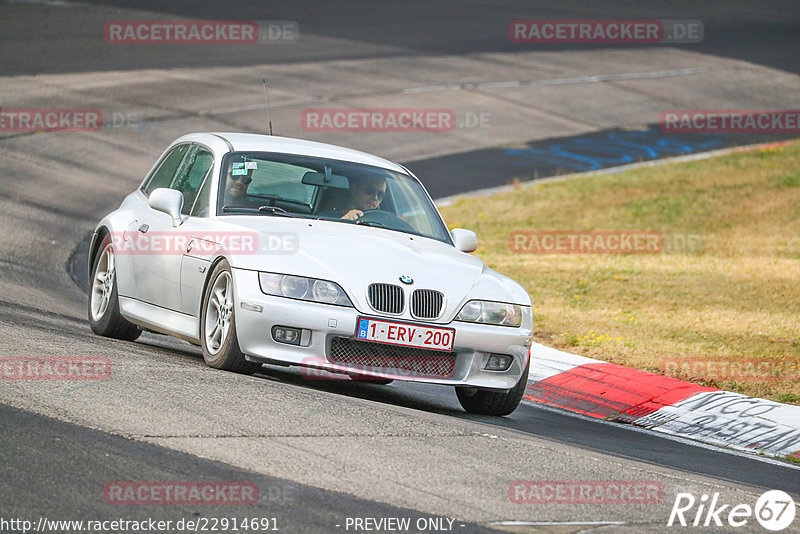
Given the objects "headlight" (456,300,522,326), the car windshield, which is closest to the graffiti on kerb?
the car windshield

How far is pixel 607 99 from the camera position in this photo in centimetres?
2984

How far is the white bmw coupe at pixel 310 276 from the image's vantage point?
7434 mm

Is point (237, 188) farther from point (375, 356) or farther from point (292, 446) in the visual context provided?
point (292, 446)

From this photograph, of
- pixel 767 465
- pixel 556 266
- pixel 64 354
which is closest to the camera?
pixel 64 354

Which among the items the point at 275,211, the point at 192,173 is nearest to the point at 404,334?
the point at 275,211

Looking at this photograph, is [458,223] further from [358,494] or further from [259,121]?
[358,494]

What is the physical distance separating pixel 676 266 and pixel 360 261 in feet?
29.0

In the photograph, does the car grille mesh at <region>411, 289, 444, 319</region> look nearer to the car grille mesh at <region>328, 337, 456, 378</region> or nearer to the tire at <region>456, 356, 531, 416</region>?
the car grille mesh at <region>328, 337, 456, 378</region>

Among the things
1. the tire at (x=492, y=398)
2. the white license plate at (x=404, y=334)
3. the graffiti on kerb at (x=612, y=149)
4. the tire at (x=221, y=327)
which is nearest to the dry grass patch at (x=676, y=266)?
the graffiti on kerb at (x=612, y=149)

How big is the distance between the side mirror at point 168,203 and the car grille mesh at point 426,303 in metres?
1.97

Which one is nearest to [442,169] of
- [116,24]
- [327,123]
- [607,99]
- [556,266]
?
[327,123]

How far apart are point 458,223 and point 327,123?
7005 mm

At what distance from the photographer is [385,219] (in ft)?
28.9

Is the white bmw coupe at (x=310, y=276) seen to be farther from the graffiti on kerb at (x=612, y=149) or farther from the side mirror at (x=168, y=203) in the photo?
the graffiti on kerb at (x=612, y=149)
